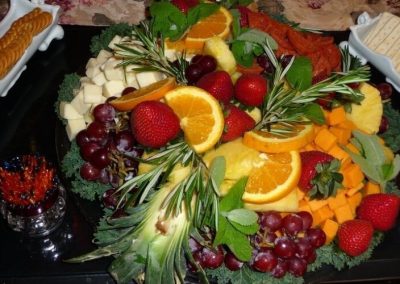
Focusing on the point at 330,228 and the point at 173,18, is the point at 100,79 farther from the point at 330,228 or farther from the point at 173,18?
the point at 330,228

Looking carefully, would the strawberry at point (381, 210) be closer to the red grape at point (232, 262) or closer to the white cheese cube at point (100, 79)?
the red grape at point (232, 262)

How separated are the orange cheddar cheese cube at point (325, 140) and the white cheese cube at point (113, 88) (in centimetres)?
52

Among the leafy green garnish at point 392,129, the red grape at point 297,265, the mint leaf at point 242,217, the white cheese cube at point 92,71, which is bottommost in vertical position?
the leafy green garnish at point 392,129

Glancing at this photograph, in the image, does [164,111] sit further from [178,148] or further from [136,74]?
[136,74]

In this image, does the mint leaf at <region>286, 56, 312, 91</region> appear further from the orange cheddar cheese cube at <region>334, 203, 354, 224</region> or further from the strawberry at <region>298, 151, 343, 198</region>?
the orange cheddar cheese cube at <region>334, 203, 354, 224</region>

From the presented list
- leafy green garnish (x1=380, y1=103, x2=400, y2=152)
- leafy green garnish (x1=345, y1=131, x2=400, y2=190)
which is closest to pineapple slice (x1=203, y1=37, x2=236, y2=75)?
leafy green garnish (x1=345, y1=131, x2=400, y2=190)

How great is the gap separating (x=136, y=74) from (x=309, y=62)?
439 mm

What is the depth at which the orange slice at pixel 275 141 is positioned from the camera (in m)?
1.23

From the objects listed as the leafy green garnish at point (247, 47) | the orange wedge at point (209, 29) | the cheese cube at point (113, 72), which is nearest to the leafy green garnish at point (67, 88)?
the cheese cube at point (113, 72)

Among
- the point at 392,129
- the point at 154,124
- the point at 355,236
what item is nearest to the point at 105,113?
the point at 154,124

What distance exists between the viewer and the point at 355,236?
122 cm

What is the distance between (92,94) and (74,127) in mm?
98

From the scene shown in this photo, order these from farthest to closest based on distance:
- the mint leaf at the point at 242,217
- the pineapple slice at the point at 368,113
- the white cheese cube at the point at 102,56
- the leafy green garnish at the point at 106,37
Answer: the leafy green garnish at the point at 106,37, the white cheese cube at the point at 102,56, the pineapple slice at the point at 368,113, the mint leaf at the point at 242,217

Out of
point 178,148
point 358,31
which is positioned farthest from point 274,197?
point 358,31
